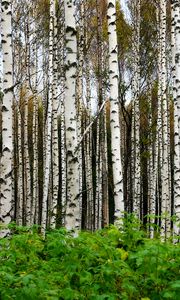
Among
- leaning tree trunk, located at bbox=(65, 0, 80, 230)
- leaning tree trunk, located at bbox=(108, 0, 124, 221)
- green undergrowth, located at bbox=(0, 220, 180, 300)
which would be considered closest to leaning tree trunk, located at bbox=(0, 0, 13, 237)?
leaning tree trunk, located at bbox=(65, 0, 80, 230)

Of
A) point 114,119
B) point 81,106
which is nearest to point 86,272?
point 114,119

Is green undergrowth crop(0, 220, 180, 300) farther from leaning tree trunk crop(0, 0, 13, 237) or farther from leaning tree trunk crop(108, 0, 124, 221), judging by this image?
leaning tree trunk crop(108, 0, 124, 221)

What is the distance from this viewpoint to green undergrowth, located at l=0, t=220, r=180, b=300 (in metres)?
3.42

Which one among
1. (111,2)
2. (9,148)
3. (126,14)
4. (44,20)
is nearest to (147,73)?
(126,14)

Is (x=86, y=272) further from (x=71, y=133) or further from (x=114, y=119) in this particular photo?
(x=114, y=119)

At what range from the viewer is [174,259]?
14.2ft

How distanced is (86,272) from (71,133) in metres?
2.45

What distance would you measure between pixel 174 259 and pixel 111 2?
5395 millimetres

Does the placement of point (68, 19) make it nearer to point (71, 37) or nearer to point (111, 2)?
point (71, 37)

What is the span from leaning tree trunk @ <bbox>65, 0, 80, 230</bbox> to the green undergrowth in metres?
1.05

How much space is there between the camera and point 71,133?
5.93 metres

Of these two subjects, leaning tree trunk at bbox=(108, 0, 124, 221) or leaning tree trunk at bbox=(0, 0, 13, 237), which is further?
leaning tree trunk at bbox=(108, 0, 124, 221)

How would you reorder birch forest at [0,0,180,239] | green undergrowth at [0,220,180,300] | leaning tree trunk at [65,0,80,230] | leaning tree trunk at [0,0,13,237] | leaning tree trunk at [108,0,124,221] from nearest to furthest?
green undergrowth at [0,220,180,300]
leaning tree trunk at [65,0,80,230]
birch forest at [0,0,180,239]
leaning tree trunk at [0,0,13,237]
leaning tree trunk at [108,0,124,221]

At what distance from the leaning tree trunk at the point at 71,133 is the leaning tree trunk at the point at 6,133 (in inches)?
52.5
